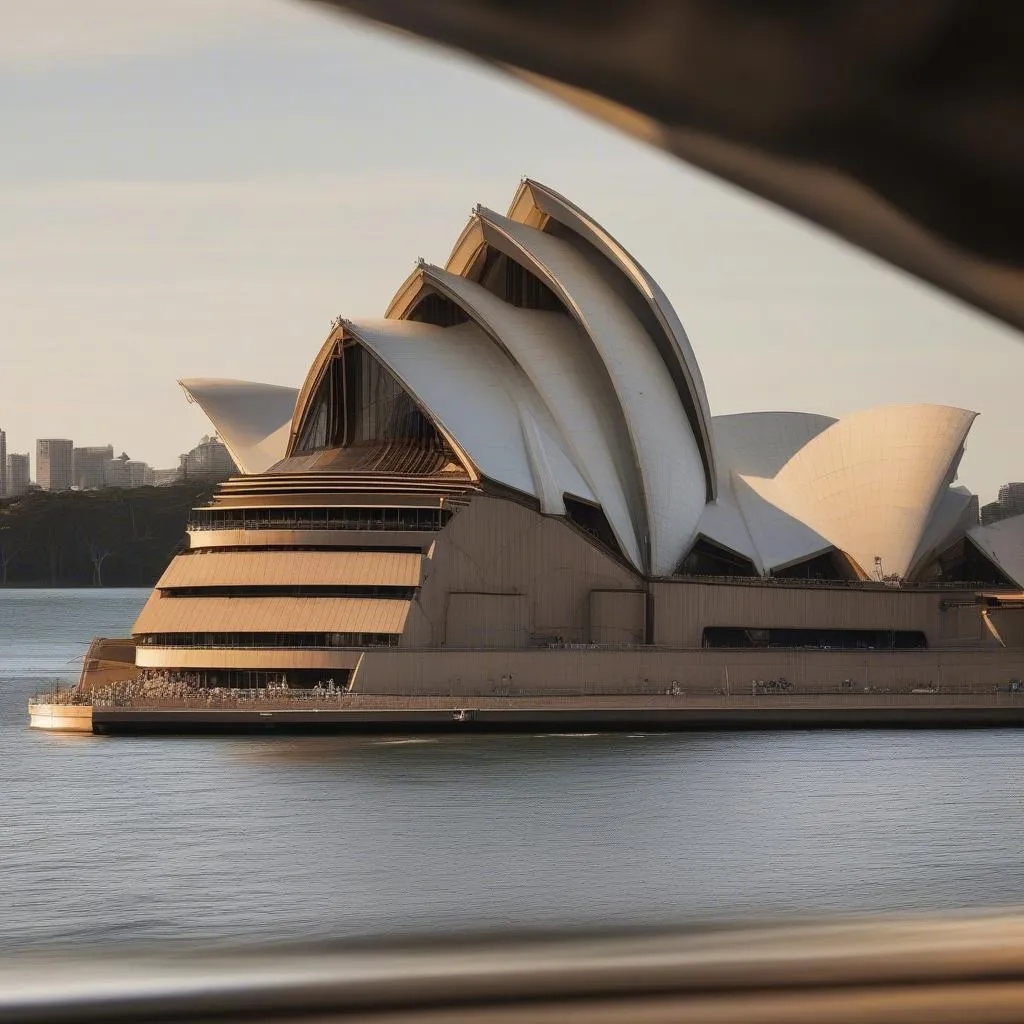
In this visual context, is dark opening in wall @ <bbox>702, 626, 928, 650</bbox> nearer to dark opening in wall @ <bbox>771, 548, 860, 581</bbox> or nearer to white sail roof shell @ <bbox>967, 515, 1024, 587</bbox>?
dark opening in wall @ <bbox>771, 548, 860, 581</bbox>

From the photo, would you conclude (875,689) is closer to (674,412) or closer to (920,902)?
(674,412)

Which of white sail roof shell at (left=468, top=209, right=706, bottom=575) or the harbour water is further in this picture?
white sail roof shell at (left=468, top=209, right=706, bottom=575)

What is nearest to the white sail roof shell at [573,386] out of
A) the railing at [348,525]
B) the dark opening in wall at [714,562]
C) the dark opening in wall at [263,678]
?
the dark opening in wall at [714,562]

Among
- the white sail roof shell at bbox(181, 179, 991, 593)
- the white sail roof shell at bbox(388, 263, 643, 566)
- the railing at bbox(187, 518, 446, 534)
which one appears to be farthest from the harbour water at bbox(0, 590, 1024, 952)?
the white sail roof shell at bbox(181, 179, 991, 593)

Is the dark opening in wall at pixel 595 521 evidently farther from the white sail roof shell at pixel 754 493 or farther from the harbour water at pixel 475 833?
the harbour water at pixel 475 833

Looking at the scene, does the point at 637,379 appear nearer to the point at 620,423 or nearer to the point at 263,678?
the point at 620,423
